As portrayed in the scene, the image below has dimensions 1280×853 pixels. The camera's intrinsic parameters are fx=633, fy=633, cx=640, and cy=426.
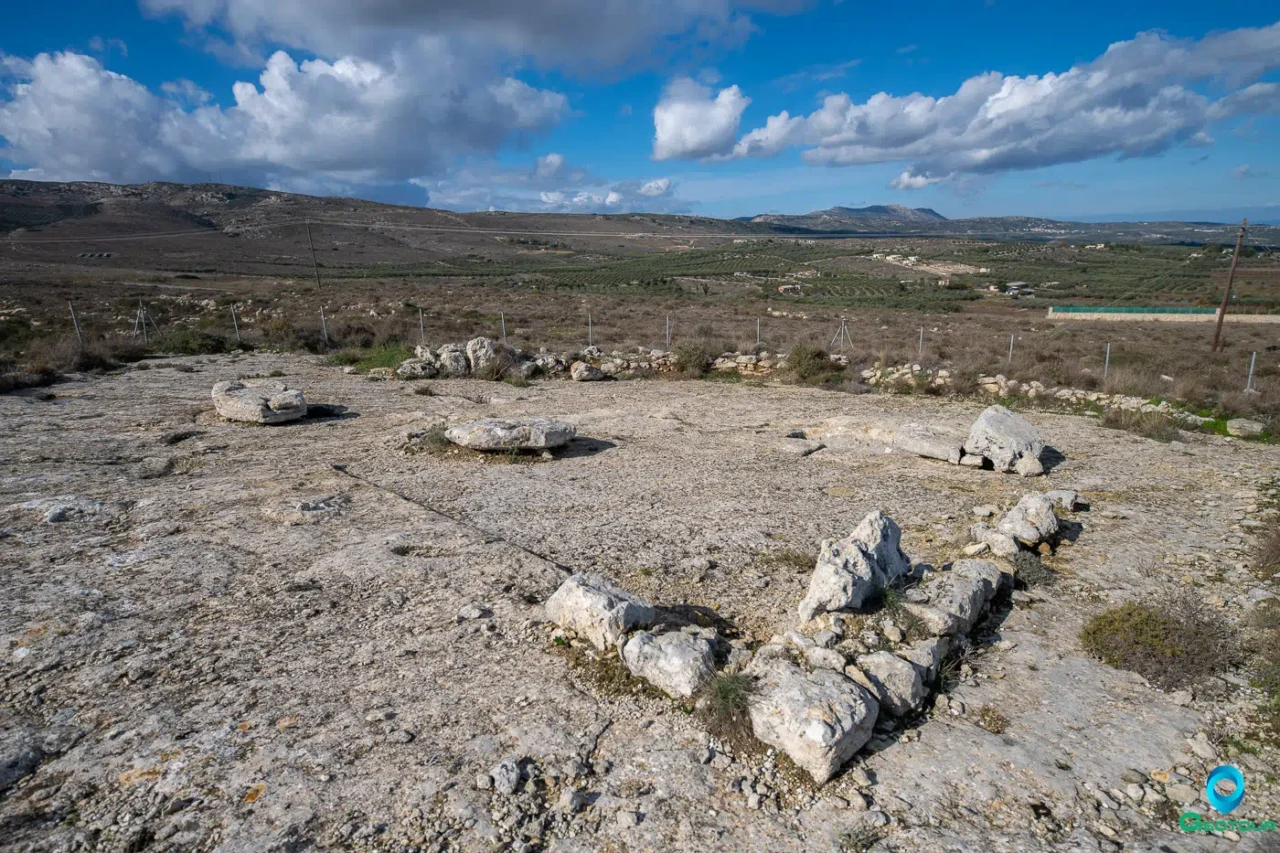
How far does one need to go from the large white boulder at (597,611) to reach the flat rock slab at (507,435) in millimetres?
5019

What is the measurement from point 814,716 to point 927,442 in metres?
7.68

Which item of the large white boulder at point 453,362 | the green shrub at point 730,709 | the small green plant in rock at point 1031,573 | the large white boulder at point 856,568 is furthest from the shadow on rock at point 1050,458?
the large white boulder at point 453,362

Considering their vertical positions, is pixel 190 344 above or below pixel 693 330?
above

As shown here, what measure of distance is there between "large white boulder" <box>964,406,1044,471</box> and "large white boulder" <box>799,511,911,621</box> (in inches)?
192

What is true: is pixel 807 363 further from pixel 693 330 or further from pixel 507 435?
pixel 693 330

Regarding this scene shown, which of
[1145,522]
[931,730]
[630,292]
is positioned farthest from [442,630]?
[630,292]

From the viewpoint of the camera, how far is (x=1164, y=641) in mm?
4977

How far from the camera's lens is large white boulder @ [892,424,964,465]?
10.1 meters

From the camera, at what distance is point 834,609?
5203 mm

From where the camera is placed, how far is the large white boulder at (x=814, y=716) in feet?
12.1

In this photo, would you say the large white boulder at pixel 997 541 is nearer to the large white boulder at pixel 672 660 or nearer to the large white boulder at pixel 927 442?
the large white boulder at pixel 927 442

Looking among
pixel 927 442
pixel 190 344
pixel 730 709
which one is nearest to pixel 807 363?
pixel 927 442

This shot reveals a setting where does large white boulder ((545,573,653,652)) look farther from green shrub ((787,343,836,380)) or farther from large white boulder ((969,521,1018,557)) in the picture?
green shrub ((787,343,836,380))

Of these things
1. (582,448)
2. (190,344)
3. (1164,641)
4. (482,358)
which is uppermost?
(190,344)
